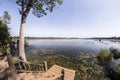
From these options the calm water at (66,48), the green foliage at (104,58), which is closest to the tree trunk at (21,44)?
the green foliage at (104,58)

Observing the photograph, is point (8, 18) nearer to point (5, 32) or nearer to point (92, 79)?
point (5, 32)

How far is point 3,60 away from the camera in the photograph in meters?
13.0

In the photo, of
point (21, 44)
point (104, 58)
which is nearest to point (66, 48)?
point (104, 58)

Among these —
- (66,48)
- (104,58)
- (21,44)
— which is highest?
(21,44)

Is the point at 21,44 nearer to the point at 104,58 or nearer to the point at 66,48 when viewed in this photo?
the point at 104,58

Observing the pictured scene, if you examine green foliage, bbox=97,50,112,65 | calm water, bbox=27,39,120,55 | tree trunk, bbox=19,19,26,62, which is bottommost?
calm water, bbox=27,39,120,55

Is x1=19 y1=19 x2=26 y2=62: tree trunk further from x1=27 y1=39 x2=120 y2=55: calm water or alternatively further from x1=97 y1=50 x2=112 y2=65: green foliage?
x1=27 y1=39 x2=120 y2=55: calm water

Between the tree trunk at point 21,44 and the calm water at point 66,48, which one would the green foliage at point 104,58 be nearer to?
the calm water at point 66,48

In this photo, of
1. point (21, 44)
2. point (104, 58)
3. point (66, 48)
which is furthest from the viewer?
point (66, 48)

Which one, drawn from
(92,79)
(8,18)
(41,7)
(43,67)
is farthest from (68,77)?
(8,18)

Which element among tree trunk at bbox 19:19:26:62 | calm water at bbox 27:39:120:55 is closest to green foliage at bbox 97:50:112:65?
calm water at bbox 27:39:120:55

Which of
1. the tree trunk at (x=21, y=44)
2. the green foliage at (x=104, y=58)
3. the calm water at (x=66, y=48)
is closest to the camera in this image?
the tree trunk at (x=21, y=44)

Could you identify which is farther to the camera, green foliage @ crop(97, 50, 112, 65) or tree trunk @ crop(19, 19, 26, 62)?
green foliage @ crop(97, 50, 112, 65)

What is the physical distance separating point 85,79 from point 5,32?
841 inches
